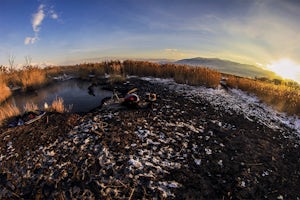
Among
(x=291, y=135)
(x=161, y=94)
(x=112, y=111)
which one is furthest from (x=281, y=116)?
(x=112, y=111)

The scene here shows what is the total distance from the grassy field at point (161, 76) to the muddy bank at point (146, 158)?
6.94 ft

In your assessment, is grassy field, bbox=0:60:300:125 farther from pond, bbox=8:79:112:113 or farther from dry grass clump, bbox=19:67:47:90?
pond, bbox=8:79:112:113

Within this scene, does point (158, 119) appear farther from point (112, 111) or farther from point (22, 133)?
point (22, 133)

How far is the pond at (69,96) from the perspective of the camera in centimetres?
852

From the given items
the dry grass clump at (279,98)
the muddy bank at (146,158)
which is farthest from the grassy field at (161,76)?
the muddy bank at (146,158)

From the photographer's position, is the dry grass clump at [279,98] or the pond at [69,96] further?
the dry grass clump at [279,98]

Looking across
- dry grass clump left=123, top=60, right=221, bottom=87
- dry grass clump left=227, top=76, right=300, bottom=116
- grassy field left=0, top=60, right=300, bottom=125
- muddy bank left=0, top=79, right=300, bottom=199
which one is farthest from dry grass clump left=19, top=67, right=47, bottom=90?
dry grass clump left=227, top=76, right=300, bottom=116

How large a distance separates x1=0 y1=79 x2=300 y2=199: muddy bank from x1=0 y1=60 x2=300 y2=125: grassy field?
6.94ft

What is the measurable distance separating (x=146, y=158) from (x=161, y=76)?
9.39m

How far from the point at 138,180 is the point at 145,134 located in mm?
1751

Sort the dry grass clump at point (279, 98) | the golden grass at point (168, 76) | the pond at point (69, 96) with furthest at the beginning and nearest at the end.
Answer: the golden grass at point (168, 76) → the dry grass clump at point (279, 98) → the pond at point (69, 96)

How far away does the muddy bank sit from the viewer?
3951 mm

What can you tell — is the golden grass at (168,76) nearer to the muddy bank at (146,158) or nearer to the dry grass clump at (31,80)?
the dry grass clump at (31,80)

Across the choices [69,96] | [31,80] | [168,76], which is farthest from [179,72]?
[31,80]
